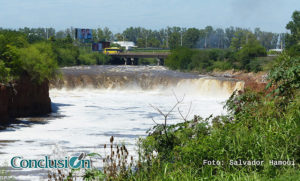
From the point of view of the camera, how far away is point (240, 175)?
719 centimetres

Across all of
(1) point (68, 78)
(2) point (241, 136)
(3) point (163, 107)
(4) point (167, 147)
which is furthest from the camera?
(1) point (68, 78)

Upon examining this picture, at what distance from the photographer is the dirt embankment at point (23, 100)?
2434 centimetres

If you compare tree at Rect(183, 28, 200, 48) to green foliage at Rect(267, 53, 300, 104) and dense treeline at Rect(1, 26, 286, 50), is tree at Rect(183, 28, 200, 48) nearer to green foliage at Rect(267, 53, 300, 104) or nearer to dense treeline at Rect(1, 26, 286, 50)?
dense treeline at Rect(1, 26, 286, 50)

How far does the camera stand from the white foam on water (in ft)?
56.6

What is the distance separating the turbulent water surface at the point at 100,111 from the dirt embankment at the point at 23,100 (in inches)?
32.2

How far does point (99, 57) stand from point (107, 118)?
6558cm

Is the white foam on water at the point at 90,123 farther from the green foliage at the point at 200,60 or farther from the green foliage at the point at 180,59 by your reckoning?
the green foliage at the point at 180,59

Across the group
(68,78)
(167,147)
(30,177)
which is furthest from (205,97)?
(167,147)

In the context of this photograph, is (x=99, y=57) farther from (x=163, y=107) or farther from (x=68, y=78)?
(x=163, y=107)

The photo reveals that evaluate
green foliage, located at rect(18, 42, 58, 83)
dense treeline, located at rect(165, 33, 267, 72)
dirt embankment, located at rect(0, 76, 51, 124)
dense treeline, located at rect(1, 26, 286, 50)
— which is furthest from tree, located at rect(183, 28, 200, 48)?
dirt embankment, located at rect(0, 76, 51, 124)

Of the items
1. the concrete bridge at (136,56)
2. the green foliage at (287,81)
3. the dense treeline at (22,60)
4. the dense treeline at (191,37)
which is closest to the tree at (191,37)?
the dense treeline at (191,37)

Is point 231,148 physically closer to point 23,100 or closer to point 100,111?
point 23,100

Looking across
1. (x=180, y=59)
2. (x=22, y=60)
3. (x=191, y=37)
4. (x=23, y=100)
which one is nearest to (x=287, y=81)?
(x=23, y=100)

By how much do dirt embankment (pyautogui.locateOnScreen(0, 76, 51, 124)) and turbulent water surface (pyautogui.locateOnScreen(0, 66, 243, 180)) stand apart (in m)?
0.82
